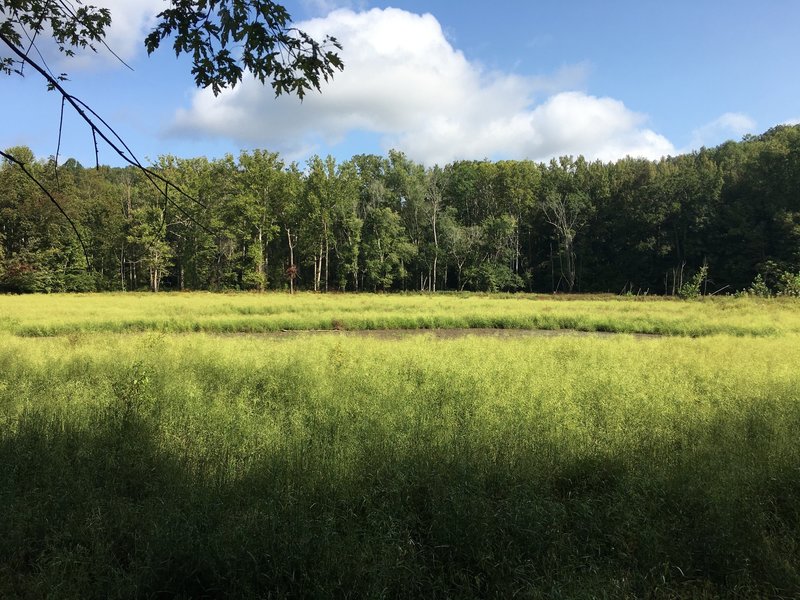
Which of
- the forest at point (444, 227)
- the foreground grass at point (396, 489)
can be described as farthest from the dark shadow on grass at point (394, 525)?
the forest at point (444, 227)

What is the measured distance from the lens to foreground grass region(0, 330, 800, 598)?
12.2ft

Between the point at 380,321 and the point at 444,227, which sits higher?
the point at 444,227

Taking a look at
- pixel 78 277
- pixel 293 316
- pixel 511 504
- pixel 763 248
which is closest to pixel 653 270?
pixel 763 248

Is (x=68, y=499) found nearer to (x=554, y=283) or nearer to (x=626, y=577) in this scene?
(x=626, y=577)

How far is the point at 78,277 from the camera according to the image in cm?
6294

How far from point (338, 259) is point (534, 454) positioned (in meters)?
69.4

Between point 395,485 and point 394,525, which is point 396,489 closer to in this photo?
point 395,485

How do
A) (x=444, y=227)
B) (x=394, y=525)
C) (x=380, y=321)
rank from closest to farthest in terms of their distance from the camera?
(x=394, y=525) < (x=380, y=321) < (x=444, y=227)

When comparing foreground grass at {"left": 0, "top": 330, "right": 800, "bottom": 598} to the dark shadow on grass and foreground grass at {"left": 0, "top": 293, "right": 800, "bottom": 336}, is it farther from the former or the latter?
foreground grass at {"left": 0, "top": 293, "right": 800, "bottom": 336}

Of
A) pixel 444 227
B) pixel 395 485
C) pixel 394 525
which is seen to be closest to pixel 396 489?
pixel 395 485

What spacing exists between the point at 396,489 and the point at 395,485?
114 mm

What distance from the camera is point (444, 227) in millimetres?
72250

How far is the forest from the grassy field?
177ft

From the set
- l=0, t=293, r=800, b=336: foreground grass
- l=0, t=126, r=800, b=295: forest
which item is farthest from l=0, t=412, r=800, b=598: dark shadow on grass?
l=0, t=126, r=800, b=295: forest
